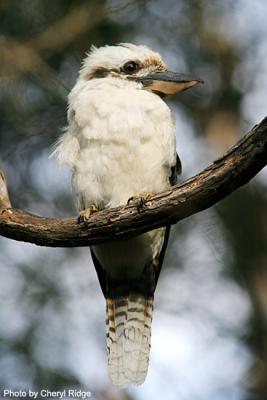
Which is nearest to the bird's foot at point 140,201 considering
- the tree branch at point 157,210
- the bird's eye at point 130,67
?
the tree branch at point 157,210

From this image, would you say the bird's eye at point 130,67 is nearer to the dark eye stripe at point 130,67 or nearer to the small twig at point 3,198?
the dark eye stripe at point 130,67

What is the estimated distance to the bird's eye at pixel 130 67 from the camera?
15.5 ft

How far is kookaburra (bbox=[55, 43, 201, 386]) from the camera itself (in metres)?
4.29

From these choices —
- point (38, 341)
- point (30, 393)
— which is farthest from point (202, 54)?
point (30, 393)

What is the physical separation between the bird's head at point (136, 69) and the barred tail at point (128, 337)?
1161mm

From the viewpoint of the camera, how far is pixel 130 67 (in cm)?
471

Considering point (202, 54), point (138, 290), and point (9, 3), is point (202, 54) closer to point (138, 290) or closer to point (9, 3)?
point (9, 3)

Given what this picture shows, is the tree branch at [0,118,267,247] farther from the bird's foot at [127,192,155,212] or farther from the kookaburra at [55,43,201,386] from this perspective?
the kookaburra at [55,43,201,386]

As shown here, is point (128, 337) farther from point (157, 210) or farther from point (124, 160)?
point (157, 210)

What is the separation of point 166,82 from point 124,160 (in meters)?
0.62

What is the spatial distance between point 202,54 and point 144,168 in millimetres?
2988

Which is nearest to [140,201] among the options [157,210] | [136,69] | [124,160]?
[157,210]

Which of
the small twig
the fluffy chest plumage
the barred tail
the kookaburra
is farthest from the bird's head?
Answer: the barred tail

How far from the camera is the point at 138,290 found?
4.68m
